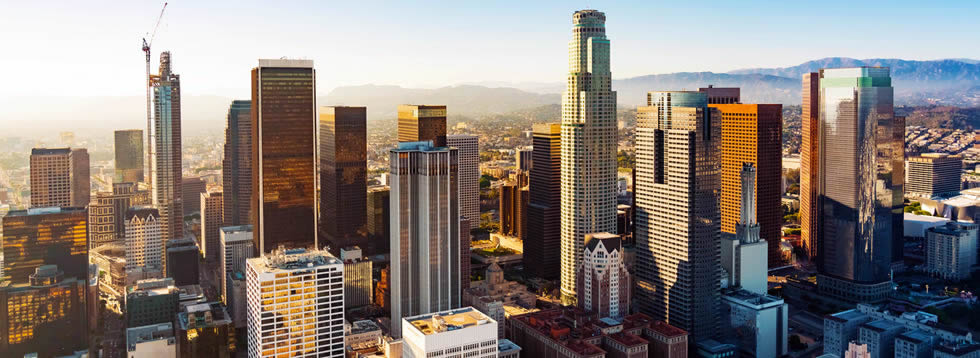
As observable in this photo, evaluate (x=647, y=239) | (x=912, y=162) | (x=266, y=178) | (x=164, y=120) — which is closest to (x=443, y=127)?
(x=266, y=178)

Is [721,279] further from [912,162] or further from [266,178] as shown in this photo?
[912,162]

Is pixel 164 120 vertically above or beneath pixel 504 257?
above

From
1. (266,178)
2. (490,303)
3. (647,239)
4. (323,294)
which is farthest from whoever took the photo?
(266,178)

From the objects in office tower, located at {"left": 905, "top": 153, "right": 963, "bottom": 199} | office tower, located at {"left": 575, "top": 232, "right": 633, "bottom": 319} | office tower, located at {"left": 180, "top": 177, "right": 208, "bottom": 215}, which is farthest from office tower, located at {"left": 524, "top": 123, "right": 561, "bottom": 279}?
office tower, located at {"left": 905, "top": 153, "right": 963, "bottom": 199}

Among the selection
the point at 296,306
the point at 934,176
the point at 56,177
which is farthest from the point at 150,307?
the point at 934,176

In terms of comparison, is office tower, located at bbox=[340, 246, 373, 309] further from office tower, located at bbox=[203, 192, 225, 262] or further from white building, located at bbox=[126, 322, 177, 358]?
office tower, located at bbox=[203, 192, 225, 262]

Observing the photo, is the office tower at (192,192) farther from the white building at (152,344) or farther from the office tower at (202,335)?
the office tower at (202,335)
